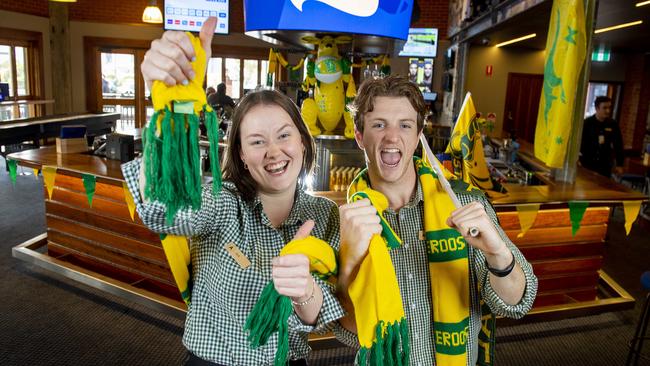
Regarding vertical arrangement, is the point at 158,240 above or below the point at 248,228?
below

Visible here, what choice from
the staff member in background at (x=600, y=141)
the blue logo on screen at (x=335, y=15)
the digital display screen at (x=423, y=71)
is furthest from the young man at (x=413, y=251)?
the digital display screen at (x=423, y=71)

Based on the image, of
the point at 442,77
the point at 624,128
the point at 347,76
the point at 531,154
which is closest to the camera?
the point at 347,76

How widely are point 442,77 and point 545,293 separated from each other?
7.23m

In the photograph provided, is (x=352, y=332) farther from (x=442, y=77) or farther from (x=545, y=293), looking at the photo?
(x=442, y=77)

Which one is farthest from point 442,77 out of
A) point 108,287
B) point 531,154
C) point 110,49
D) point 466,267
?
point 466,267

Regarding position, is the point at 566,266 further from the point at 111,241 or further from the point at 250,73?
the point at 250,73

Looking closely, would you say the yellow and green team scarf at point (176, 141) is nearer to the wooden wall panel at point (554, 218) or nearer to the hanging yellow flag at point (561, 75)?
the wooden wall panel at point (554, 218)

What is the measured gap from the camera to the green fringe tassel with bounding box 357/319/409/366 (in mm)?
1062

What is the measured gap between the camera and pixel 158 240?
11.0 ft

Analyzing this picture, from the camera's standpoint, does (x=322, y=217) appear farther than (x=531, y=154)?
No

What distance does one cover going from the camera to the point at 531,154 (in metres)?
5.36

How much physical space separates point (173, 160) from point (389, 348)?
59 centimetres

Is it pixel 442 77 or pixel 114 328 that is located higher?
pixel 442 77

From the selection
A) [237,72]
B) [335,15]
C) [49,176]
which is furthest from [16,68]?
[335,15]
